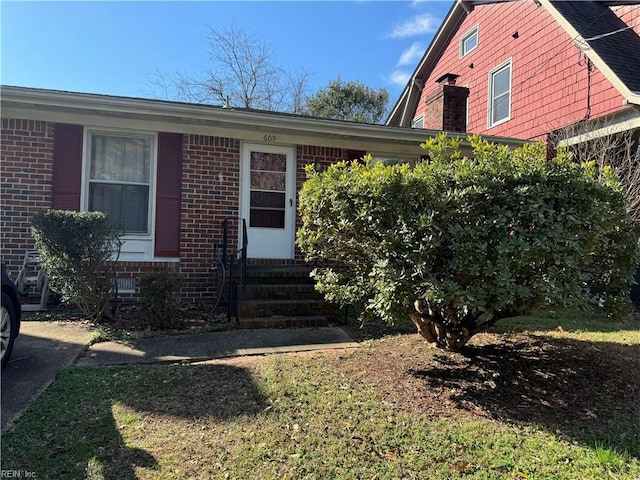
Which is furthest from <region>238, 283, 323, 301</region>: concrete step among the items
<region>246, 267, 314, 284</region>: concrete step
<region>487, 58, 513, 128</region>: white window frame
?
<region>487, 58, 513, 128</region>: white window frame

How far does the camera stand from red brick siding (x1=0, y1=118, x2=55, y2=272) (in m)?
6.04


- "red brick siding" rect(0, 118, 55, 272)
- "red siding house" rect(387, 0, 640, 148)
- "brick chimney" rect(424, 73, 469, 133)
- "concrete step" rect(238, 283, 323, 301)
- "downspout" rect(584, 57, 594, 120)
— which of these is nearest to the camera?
"concrete step" rect(238, 283, 323, 301)

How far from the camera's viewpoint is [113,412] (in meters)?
3.10

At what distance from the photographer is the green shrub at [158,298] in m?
5.20

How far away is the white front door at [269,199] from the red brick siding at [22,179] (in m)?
2.88

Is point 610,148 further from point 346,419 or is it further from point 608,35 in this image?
point 346,419

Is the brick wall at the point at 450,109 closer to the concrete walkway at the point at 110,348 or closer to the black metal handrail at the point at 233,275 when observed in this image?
the black metal handrail at the point at 233,275

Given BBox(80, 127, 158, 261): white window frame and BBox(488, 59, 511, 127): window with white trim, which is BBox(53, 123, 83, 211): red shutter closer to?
BBox(80, 127, 158, 261): white window frame

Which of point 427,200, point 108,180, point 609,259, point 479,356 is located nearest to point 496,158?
point 427,200

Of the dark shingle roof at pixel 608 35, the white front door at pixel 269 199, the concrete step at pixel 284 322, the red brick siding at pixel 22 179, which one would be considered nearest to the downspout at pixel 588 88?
the dark shingle roof at pixel 608 35

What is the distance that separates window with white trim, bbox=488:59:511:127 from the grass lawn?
920 centimetres

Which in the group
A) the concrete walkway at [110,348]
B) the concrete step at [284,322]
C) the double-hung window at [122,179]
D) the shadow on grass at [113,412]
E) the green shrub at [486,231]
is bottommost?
the shadow on grass at [113,412]

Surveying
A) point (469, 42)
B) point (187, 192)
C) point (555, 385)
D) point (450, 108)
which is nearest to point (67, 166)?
point (187, 192)

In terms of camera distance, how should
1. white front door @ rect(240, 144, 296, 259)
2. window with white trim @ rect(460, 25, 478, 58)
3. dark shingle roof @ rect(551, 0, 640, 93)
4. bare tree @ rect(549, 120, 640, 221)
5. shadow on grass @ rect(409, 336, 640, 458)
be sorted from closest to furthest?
shadow on grass @ rect(409, 336, 640, 458) → white front door @ rect(240, 144, 296, 259) → bare tree @ rect(549, 120, 640, 221) → dark shingle roof @ rect(551, 0, 640, 93) → window with white trim @ rect(460, 25, 478, 58)
